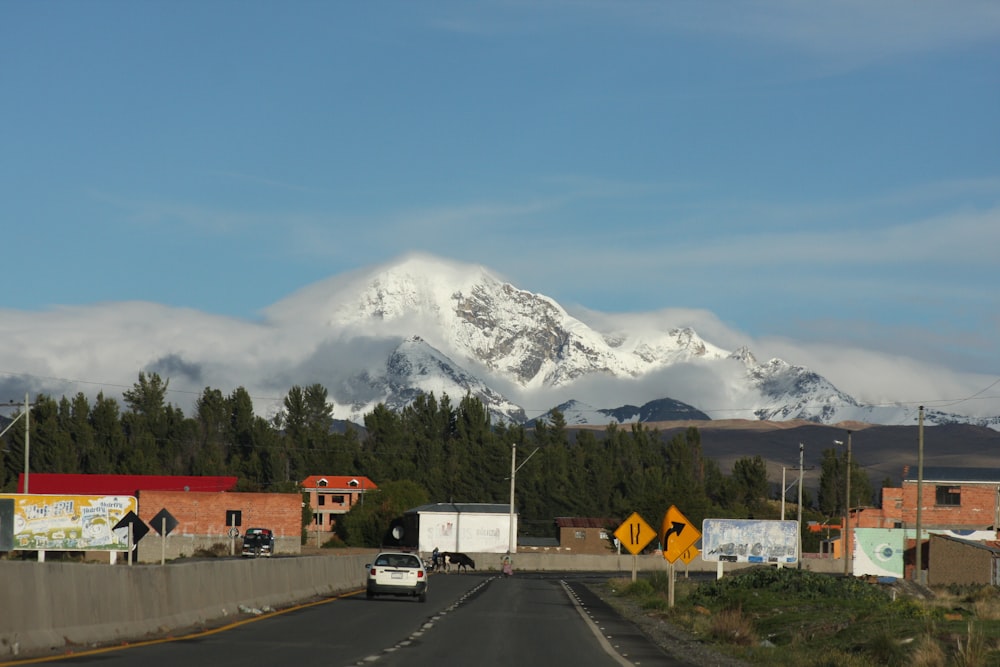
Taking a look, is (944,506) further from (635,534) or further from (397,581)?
(397,581)

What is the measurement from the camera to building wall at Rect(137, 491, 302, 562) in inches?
3952

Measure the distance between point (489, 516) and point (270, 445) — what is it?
52642mm

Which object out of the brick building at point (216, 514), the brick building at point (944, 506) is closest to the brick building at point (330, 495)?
the brick building at point (216, 514)

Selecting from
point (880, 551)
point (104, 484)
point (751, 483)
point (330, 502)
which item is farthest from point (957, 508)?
point (330, 502)

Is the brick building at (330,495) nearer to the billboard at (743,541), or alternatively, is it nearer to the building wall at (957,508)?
the building wall at (957,508)

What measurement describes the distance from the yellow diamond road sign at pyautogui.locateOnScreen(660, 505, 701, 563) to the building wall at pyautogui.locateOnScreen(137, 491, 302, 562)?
65.3 meters

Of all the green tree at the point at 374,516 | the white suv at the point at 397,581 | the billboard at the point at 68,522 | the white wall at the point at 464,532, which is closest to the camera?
the white suv at the point at 397,581

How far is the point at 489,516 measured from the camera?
107188 mm

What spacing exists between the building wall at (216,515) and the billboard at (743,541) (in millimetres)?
45255

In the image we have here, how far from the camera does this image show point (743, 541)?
6438 cm

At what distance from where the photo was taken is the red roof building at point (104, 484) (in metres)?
114

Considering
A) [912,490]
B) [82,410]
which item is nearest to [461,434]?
[82,410]

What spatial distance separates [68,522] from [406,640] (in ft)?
171

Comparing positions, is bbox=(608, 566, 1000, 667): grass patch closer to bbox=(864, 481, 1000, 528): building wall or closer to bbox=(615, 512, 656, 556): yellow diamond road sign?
bbox=(615, 512, 656, 556): yellow diamond road sign
